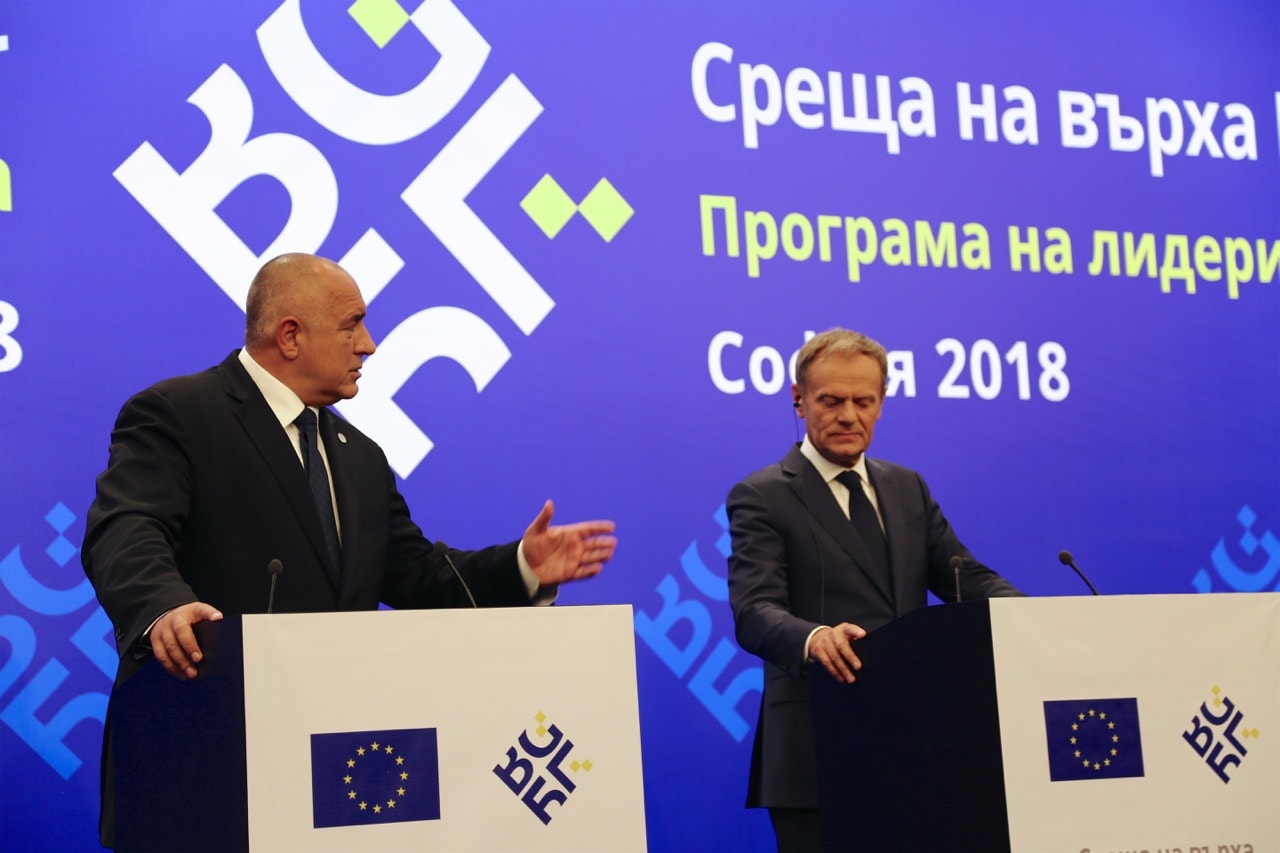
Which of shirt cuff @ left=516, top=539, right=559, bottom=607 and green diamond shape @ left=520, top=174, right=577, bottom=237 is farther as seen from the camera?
green diamond shape @ left=520, top=174, right=577, bottom=237

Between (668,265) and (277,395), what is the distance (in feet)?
6.44

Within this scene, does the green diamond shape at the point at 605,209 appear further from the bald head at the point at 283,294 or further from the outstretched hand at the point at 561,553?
the outstretched hand at the point at 561,553

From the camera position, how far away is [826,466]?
3562 millimetres

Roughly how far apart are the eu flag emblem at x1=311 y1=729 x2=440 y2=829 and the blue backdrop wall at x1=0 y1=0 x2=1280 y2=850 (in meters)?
2.08

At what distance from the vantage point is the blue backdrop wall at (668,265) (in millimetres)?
4129

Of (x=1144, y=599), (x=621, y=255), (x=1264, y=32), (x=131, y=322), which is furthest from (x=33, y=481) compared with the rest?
(x=1264, y=32)

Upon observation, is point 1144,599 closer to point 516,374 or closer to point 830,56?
point 516,374

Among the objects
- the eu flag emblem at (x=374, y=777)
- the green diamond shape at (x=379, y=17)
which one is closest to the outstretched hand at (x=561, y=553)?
the eu flag emblem at (x=374, y=777)

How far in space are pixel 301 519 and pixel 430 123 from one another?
1.97m

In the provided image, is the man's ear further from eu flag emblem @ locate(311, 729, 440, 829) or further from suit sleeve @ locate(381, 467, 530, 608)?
eu flag emblem @ locate(311, 729, 440, 829)

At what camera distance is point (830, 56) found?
16.6ft

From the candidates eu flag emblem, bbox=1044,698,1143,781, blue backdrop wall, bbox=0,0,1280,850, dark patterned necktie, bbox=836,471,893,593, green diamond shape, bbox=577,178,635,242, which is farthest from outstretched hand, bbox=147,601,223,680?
green diamond shape, bbox=577,178,635,242

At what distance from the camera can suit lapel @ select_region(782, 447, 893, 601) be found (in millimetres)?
3424

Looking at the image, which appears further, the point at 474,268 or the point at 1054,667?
the point at 474,268
